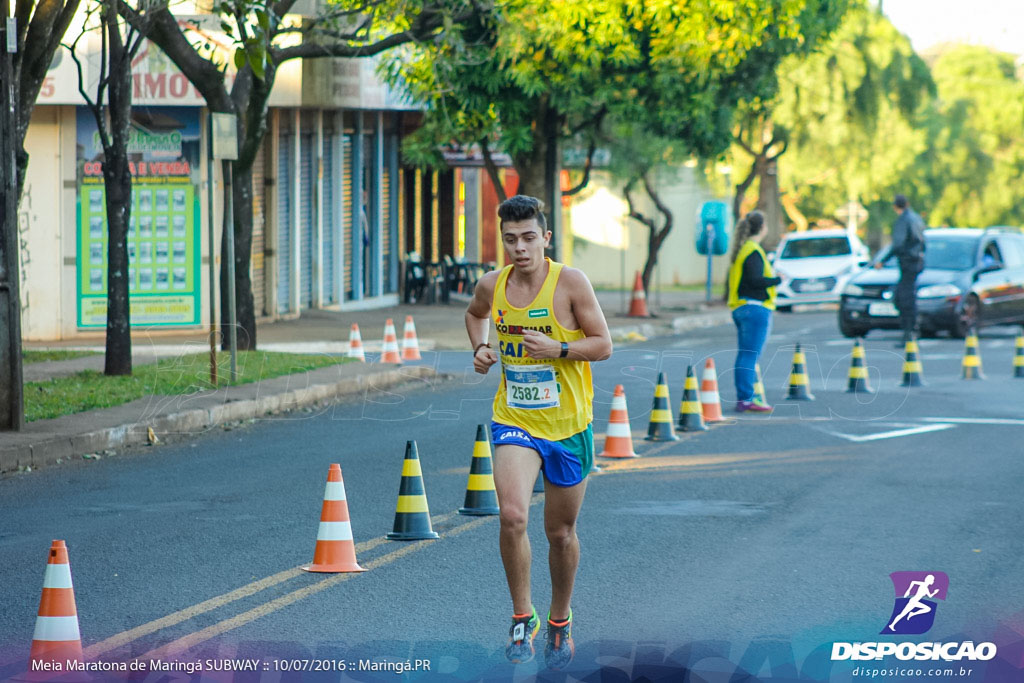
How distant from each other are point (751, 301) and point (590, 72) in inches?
436

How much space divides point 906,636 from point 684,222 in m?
43.5

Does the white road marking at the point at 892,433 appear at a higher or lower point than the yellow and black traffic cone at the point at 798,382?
lower

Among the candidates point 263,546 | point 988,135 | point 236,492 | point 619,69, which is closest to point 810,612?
point 263,546

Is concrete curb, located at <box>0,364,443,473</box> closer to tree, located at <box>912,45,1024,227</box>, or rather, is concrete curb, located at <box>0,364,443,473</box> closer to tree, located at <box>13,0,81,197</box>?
tree, located at <box>13,0,81,197</box>

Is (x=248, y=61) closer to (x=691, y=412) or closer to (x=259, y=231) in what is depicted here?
(x=691, y=412)

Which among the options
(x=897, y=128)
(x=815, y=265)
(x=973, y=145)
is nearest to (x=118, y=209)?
(x=815, y=265)

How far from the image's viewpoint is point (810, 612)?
22.8ft

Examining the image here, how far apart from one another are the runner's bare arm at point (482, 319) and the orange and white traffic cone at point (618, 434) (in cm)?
534

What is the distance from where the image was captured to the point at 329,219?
28.9 m

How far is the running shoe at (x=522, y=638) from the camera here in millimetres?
6000

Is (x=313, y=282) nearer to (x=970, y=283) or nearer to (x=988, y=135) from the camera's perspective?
(x=970, y=283)

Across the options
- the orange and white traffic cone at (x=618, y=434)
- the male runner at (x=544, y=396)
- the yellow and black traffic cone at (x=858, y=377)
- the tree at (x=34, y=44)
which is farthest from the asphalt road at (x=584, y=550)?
the tree at (x=34, y=44)

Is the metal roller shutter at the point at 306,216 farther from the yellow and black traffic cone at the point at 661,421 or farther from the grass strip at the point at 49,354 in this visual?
the yellow and black traffic cone at the point at 661,421

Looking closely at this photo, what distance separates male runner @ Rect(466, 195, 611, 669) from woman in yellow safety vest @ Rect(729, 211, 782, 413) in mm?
8286
